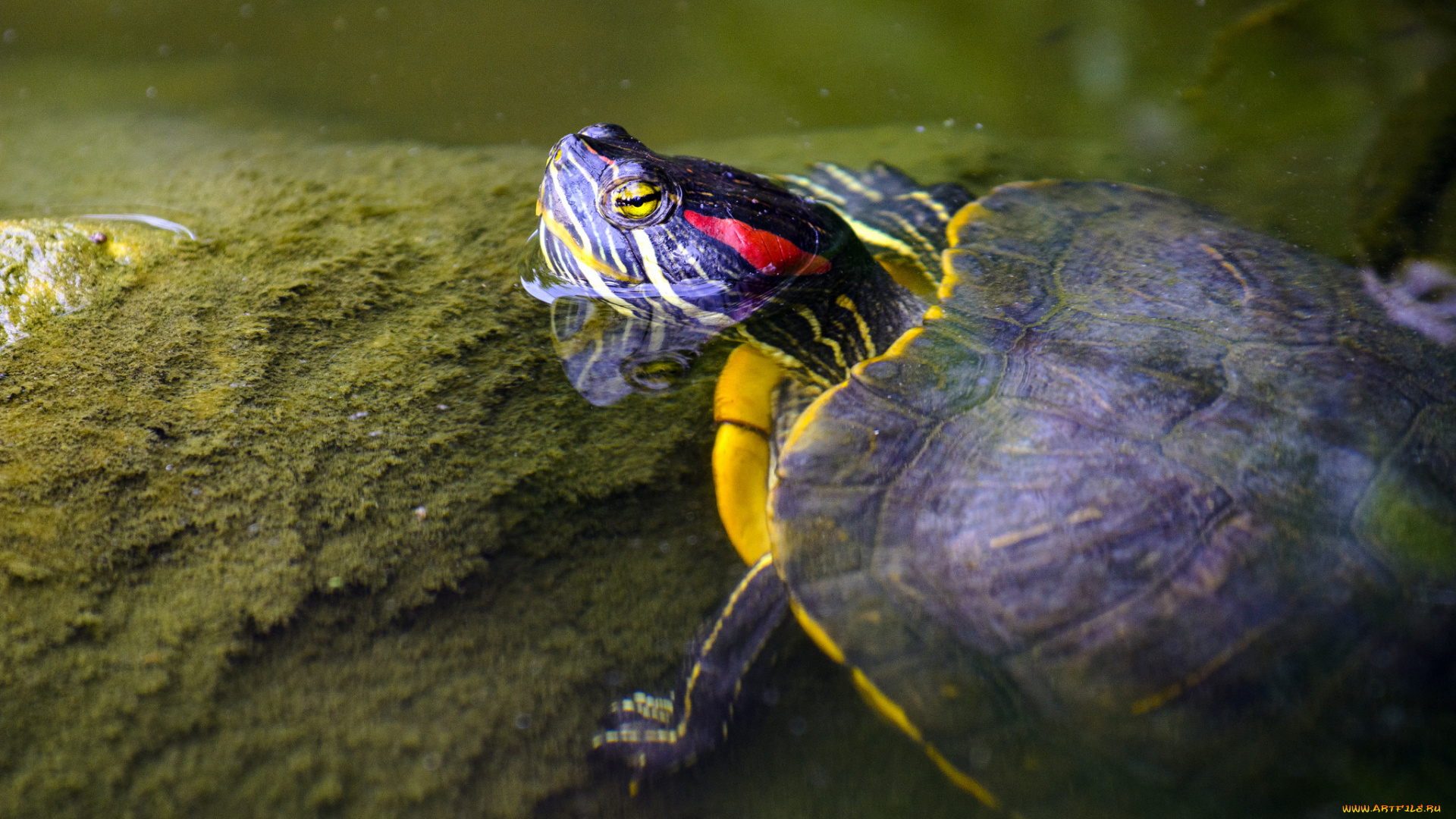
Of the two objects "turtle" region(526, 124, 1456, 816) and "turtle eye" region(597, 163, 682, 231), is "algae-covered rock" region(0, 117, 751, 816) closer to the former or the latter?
"turtle" region(526, 124, 1456, 816)

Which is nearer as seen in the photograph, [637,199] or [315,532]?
[315,532]

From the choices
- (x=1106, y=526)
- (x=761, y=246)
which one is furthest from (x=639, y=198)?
(x=1106, y=526)

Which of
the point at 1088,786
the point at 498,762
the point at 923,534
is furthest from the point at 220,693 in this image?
the point at 1088,786

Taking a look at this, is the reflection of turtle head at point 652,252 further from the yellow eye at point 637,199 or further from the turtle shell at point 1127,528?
the turtle shell at point 1127,528

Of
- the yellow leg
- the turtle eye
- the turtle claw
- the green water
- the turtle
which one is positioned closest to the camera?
the turtle

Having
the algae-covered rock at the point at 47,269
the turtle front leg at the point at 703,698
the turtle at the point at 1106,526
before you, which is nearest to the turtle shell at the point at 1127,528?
→ the turtle at the point at 1106,526

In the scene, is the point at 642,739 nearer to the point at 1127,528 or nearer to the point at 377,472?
the point at 377,472

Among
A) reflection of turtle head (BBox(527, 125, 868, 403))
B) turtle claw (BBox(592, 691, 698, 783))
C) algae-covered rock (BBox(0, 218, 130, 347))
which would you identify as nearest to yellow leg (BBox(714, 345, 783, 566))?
reflection of turtle head (BBox(527, 125, 868, 403))
